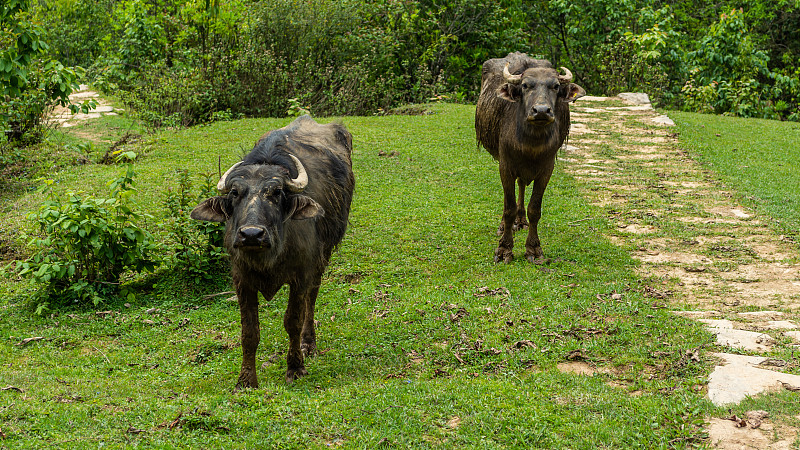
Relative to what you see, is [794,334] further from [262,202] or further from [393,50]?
[393,50]

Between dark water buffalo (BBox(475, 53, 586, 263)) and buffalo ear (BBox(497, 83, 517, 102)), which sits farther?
buffalo ear (BBox(497, 83, 517, 102))

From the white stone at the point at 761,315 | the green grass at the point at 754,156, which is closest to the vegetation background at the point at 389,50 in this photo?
the green grass at the point at 754,156

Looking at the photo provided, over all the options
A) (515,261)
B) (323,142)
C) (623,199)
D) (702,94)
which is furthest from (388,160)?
(702,94)

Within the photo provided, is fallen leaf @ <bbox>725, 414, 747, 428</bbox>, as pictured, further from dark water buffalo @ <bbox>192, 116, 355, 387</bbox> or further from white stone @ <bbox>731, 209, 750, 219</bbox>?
white stone @ <bbox>731, 209, 750, 219</bbox>

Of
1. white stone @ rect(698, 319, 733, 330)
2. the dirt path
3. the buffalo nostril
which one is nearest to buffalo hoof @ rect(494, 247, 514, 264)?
the dirt path

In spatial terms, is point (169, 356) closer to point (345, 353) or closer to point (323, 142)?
point (345, 353)

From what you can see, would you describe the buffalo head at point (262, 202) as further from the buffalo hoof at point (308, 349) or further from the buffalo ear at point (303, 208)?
the buffalo hoof at point (308, 349)

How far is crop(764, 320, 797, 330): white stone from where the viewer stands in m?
5.91

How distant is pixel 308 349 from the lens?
6223 mm

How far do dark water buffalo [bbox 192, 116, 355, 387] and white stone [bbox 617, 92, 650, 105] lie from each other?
12912 mm

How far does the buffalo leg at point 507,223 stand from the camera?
26.6 feet

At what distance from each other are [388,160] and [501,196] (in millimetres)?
2539

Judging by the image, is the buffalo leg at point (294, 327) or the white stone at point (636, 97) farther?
the white stone at point (636, 97)

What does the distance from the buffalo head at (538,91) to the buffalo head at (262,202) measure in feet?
9.81
